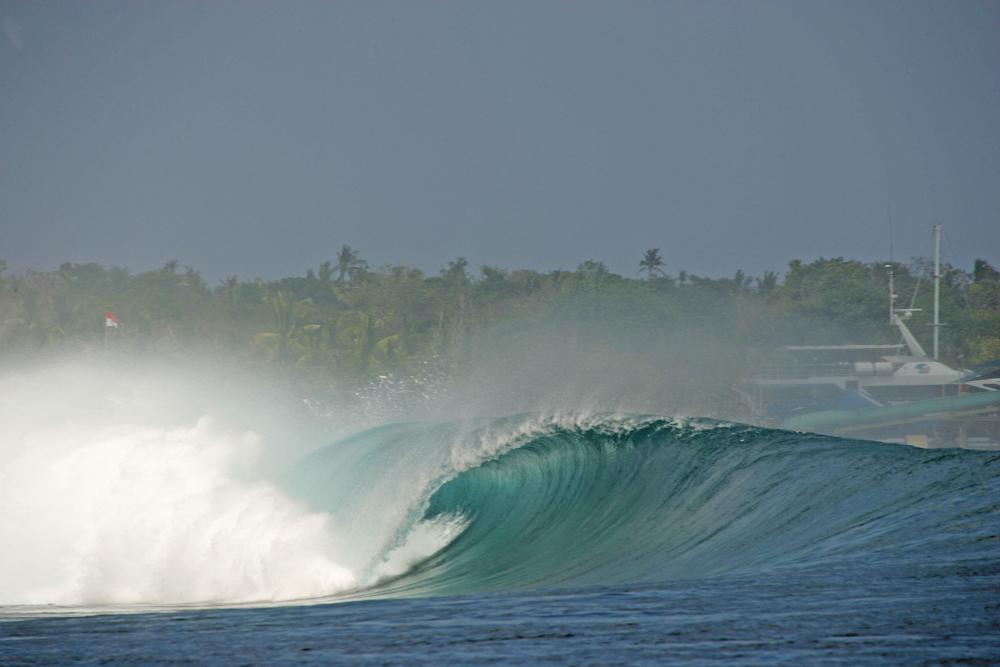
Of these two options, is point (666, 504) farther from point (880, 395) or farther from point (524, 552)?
point (880, 395)

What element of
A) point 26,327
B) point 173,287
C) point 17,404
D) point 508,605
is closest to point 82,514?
point 17,404

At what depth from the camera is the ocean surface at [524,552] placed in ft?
13.5

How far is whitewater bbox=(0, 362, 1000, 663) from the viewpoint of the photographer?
4.34 meters

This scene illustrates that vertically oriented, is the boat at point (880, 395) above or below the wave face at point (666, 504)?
below

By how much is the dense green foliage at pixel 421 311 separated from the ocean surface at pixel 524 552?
4267cm

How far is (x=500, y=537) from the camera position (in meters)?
13.8

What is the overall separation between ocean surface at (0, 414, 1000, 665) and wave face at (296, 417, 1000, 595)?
0.04 metres

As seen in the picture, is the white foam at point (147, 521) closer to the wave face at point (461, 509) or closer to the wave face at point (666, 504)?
the wave face at point (461, 509)

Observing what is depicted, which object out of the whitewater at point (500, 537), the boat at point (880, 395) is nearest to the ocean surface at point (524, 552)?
the whitewater at point (500, 537)

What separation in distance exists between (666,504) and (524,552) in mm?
1579

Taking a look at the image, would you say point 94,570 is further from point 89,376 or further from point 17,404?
point 89,376

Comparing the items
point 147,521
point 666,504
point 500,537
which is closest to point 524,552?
point 500,537

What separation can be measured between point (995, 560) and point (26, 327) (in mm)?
65955

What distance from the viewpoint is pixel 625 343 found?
7006 cm
